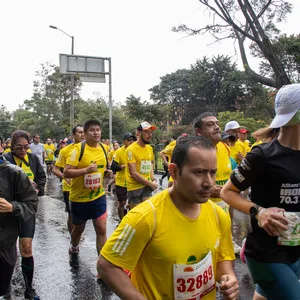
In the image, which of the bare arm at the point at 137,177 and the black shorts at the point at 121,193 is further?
the black shorts at the point at 121,193

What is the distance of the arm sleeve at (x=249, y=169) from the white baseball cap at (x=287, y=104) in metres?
0.22

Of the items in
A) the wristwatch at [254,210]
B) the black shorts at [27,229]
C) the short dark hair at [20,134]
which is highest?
the short dark hair at [20,134]

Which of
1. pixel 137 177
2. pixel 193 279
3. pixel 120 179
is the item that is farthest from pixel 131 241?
pixel 120 179

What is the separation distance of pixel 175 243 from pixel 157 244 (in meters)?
0.09

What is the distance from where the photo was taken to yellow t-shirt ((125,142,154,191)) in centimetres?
664

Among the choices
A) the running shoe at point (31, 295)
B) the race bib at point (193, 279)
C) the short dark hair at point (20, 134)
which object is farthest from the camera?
the short dark hair at point (20, 134)

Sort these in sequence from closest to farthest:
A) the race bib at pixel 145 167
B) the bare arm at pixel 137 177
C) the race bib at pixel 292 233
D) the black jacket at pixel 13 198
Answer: the race bib at pixel 292 233 → the black jacket at pixel 13 198 → the bare arm at pixel 137 177 → the race bib at pixel 145 167

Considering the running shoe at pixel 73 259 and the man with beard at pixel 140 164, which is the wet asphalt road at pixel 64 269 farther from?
the man with beard at pixel 140 164


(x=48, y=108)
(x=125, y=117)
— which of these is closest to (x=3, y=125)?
(x=48, y=108)

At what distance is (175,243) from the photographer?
1960 millimetres

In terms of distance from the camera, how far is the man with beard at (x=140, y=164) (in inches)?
261

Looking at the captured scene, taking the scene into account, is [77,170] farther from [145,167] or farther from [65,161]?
[145,167]

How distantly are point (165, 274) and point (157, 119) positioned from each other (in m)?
31.0

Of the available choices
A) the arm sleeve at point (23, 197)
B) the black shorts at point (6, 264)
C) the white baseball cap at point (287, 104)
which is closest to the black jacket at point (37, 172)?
the arm sleeve at point (23, 197)
